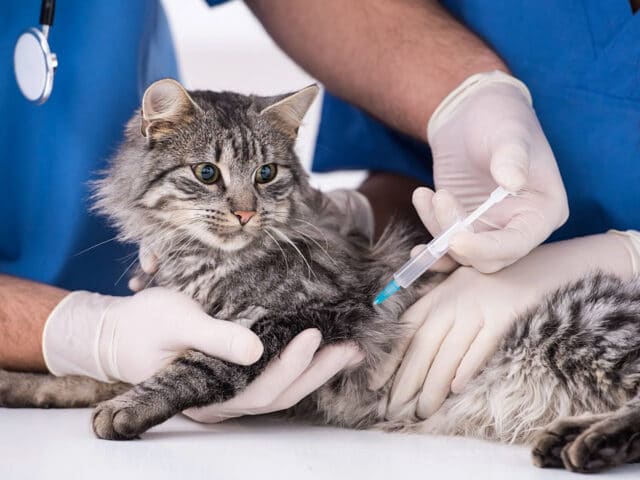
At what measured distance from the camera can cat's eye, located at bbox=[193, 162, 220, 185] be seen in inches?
64.9

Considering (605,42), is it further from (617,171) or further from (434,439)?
(434,439)

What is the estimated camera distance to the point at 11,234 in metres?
2.28

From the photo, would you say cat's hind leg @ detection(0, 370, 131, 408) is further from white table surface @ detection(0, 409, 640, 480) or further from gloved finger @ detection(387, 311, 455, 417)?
gloved finger @ detection(387, 311, 455, 417)

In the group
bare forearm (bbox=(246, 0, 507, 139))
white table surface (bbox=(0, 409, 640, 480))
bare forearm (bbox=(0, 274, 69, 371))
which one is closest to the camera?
white table surface (bbox=(0, 409, 640, 480))

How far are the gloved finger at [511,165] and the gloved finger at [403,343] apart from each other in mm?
343

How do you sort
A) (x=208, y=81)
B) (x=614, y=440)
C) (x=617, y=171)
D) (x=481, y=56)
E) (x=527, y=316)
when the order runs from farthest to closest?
(x=208, y=81) < (x=481, y=56) < (x=617, y=171) < (x=527, y=316) < (x=614, y=440)

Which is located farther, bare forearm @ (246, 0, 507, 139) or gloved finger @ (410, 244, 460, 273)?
bare forearm @ (246, 0, 507, 139)

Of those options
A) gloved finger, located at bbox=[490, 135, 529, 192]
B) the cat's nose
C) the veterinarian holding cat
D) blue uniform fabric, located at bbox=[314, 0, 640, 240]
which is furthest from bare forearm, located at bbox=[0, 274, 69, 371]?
blue uniform fabric, located at bbox=[314, 0, 640, 240]

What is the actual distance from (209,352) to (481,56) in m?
1.21

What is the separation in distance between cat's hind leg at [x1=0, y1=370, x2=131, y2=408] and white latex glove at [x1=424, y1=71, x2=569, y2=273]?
2.95 feet

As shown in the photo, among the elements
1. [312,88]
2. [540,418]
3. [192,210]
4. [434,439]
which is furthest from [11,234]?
[540,418]

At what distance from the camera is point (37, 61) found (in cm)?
196

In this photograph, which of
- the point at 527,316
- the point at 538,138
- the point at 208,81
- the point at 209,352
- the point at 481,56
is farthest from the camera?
the point at 208,81

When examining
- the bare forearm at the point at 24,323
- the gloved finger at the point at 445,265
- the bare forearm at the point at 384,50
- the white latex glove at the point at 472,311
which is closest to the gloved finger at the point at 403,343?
the white latex glove at the point at 472,311
